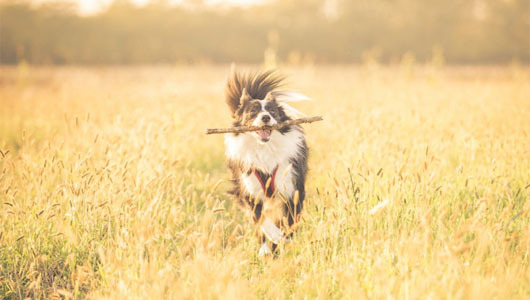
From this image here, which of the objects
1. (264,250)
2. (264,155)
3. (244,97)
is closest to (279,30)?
(244,97)

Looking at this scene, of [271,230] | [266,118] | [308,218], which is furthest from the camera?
[308,218]

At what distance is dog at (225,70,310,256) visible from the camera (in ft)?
12.0

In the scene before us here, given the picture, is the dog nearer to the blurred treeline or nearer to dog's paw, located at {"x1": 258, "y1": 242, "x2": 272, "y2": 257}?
dog's paw, located at {"x1": 258, "y1": 242, "x2": 272, "y2": 257}

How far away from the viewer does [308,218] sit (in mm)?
3840

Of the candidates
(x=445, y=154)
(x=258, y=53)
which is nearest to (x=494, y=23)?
(x=258, y=53)

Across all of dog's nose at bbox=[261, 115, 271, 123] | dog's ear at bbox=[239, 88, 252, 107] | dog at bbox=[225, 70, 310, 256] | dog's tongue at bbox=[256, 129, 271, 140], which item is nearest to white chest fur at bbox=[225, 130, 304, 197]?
dog at bbox=[225, 70, 310, 256]

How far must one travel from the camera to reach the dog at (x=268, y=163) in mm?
3650

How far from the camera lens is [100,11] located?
24750 millimetres

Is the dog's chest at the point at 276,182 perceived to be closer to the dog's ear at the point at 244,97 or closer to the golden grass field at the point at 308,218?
the golden grass field at the point at 308,218

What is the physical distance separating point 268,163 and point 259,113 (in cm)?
47

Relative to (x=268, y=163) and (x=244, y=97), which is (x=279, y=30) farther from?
(x=268, y=163)

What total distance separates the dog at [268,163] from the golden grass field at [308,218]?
221 millimetres

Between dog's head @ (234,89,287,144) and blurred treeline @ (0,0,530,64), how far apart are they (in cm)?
1822

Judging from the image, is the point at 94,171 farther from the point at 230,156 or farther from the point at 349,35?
the point at 349,35
